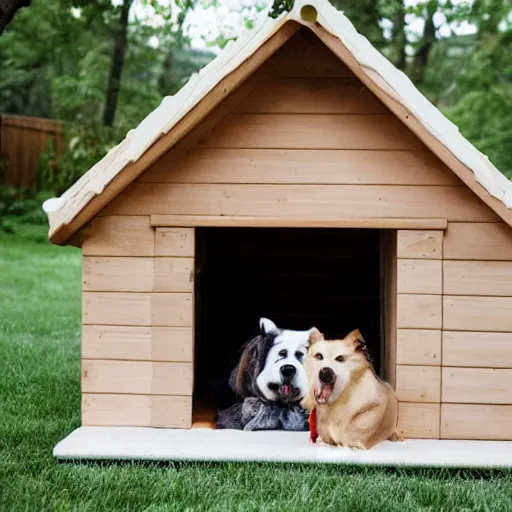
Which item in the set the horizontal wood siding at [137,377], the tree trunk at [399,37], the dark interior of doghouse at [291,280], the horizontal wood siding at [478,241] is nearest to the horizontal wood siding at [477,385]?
the horizontal wood siding at [478,241]

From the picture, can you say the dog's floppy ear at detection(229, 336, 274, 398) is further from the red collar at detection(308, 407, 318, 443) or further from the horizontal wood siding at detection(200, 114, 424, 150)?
the horizontal wood siding at detection(200, 114, 424, 150)

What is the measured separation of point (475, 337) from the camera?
3951mm

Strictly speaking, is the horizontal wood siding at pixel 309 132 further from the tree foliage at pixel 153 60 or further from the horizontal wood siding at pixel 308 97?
the tree foliage at pixel 153 60

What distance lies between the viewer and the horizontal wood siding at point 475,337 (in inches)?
155

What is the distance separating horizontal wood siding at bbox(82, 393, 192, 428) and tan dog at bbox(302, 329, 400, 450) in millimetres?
596

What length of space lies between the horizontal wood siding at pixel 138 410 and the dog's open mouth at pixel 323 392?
60 centimetres

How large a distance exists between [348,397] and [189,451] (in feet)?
2.48

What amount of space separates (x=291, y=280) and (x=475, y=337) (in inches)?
85.1

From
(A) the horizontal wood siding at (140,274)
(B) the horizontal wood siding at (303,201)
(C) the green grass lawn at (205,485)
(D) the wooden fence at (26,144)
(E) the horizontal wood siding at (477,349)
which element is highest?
(D) the wooden fence at (26,144)

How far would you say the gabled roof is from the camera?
11.8ft

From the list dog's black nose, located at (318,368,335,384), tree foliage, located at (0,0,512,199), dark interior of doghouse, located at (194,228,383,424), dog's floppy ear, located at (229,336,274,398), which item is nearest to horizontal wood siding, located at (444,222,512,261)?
dog's black nose, located at (318,368,335,384)

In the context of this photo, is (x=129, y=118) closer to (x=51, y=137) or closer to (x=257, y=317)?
(x=51, y=137)

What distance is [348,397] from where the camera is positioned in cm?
387

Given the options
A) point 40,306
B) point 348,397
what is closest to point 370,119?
point 348,397
